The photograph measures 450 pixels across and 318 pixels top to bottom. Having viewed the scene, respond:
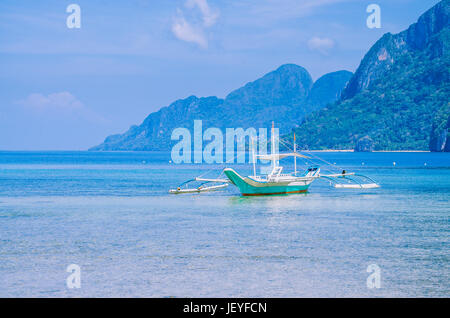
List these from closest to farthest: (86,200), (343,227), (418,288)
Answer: (418,288) < (343,227) < (86,200)

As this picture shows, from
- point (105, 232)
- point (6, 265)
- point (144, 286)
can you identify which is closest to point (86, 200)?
point (105, 232)

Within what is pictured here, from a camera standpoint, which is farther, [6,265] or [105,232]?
[105,232]

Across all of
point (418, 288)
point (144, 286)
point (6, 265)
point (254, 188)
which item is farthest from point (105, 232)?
point (254, 188)

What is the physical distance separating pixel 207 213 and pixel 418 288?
3277 cm

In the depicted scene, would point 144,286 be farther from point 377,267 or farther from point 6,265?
point 377,267

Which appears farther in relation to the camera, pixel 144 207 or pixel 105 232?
pixel 144 207

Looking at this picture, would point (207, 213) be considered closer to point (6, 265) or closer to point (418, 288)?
point (6, 265)

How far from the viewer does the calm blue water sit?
Answer: 92.0 ft

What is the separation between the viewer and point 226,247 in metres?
38.4

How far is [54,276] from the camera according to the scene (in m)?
30.2

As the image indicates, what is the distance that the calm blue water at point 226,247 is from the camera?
92.0 ft

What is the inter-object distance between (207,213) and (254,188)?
19028mm
